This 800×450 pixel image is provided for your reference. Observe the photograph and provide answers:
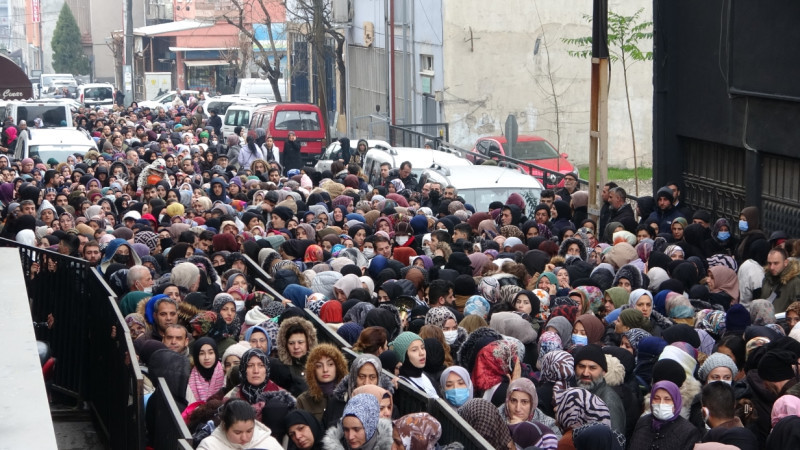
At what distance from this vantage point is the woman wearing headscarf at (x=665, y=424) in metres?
7.02

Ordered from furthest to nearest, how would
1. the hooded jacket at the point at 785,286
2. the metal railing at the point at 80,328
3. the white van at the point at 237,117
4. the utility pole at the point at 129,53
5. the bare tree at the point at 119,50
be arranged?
the bare tree at the point at 119,50 → the utility pole at the point at 129,53 → the white van at the point at 237,117 → the hooded jacket at the point at 785,286 → the metal railing at the point at 80,328

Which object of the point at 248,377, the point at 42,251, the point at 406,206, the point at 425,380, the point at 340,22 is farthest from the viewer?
the point at 340,22

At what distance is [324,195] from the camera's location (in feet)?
58.2

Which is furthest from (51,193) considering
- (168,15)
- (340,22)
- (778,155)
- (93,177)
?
(168,15)

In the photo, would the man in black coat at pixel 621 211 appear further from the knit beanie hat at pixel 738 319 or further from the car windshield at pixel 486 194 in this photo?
the knit beanie hat at pixel 738 319

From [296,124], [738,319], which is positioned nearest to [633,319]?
[738,319]

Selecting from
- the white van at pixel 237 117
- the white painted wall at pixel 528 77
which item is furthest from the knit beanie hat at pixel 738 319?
the white van at pixel 237 117

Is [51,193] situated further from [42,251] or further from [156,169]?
[42,251]

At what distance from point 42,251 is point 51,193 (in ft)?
22.3

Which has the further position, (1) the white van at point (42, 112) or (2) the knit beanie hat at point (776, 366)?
(1) the white van at point (42, 112)

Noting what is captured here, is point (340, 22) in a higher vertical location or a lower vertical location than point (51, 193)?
higher

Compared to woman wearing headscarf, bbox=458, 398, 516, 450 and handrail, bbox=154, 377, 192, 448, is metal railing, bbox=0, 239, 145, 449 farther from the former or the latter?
woman wearing headscarf, bbox=458, 398, 516, 450

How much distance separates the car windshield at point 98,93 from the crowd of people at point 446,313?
41850 mm

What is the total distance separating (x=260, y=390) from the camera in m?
7.71
